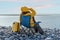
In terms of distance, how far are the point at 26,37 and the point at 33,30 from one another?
0.33m

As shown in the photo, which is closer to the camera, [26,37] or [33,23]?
[26,37]

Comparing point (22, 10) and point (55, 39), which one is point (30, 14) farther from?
point (55, 39)

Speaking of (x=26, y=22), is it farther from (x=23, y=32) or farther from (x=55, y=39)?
(x=55, y=39)

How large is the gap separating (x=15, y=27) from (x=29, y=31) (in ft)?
0.79

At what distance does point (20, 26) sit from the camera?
3.56 m

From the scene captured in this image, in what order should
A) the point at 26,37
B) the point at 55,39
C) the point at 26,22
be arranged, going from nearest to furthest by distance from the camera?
the point at 55,39
the point at 26,37
the point at 26,22

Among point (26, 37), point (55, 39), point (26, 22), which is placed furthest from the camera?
point (26, 22)

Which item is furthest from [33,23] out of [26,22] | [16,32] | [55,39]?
[55,39]

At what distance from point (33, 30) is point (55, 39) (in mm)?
587

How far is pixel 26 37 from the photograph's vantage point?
3160 millimetres

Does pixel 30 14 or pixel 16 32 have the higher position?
pixel 30 14

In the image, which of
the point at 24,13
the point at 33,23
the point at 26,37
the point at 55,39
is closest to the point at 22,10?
the point at 24,13

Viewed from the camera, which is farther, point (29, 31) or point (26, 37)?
point (29, 31)

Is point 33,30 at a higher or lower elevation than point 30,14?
lower
